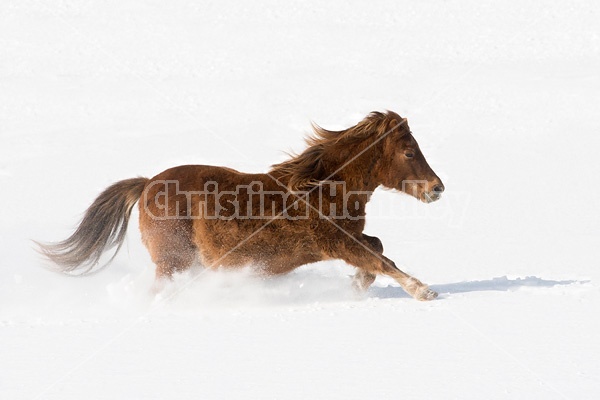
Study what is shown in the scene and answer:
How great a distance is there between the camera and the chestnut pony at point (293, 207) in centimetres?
701

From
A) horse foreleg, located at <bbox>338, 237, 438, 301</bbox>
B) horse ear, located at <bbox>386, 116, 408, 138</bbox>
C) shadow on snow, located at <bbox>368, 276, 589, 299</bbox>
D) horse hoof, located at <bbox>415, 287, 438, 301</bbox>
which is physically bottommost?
horse hoof, located at <bbox>415, 287, 438, 301</bbox>

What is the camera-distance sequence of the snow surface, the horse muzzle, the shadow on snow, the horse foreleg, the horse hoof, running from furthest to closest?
the horse muzzle, the shadow on snow, the horse foreleg, the horse hoof, the snow surface

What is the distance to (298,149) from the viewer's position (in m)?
15.2

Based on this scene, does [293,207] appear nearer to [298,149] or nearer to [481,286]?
[481,286]

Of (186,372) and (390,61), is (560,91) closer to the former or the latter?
(390,61)

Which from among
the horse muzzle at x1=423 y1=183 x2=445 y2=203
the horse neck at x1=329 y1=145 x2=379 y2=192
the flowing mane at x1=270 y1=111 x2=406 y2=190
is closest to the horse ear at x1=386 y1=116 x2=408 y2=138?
the flowing mane at x1=270 y1=111 x2=406 y2=190

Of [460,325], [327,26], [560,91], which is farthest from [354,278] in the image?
[327,26]

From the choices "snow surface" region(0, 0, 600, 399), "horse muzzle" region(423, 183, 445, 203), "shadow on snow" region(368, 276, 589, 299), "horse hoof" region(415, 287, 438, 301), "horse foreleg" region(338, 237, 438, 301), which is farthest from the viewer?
"horse muzzle" region(423, 183, 445, 203)

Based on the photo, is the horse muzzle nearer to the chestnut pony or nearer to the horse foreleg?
the chestnut pony

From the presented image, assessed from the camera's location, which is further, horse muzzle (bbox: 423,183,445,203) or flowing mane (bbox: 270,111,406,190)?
horse muzzle (bbox: 423,183,445,203)

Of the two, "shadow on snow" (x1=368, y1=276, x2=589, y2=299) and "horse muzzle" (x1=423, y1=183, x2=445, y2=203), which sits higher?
"horse muzzle" (x1=423, y1=183, x2=445, y2=203)

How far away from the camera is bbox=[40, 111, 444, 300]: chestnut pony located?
7008 mm

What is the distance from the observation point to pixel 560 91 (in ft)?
59.8

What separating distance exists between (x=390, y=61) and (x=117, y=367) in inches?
676
